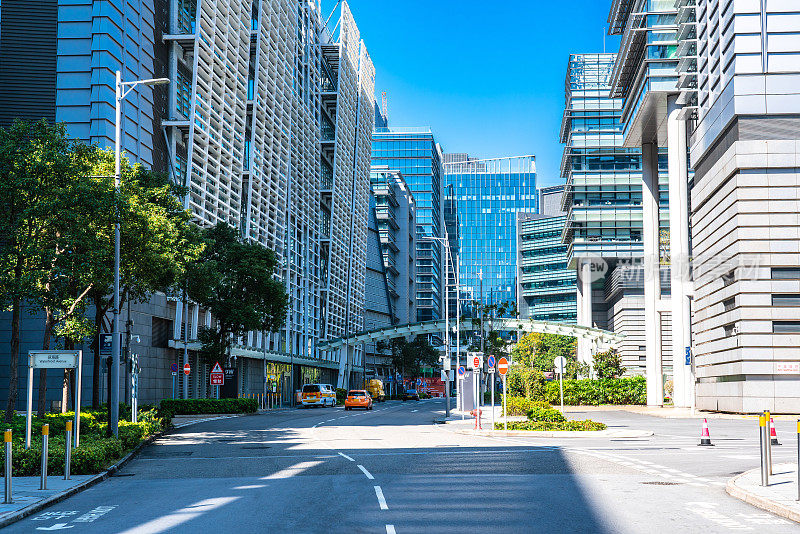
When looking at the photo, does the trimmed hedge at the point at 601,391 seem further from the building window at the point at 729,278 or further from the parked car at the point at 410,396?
the parked car at the point at 410,396

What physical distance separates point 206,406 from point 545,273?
9133 centimetres

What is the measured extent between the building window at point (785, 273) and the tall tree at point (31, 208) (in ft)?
107

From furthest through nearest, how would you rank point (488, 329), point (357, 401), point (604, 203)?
point (488, 329), point (604, 203), point (357, 401)

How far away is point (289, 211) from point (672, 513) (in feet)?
234

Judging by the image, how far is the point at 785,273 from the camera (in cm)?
4234

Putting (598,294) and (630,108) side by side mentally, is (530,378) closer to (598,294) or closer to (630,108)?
(630,108)

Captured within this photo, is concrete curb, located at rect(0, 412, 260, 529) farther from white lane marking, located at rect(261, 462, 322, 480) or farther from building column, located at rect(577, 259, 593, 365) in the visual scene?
building column, located at rect(577, 259, 593, 365)

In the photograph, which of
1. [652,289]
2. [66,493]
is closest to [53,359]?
[66,493]

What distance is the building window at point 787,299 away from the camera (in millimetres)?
42375

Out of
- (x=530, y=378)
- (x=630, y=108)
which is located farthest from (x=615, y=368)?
(x=630, y=108)

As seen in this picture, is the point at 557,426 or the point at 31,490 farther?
the point at 557,426

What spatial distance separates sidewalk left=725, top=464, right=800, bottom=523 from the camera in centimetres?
1187

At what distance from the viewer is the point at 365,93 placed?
122750 millimetres

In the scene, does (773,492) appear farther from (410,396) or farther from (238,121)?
(410,396)
